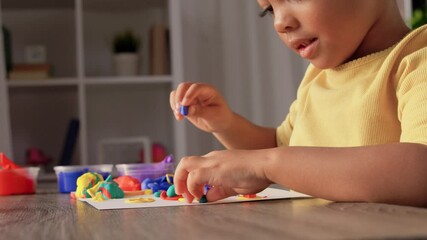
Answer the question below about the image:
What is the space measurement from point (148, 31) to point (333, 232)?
121 inches

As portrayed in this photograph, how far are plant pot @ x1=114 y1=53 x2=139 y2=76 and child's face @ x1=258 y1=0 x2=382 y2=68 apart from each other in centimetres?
229

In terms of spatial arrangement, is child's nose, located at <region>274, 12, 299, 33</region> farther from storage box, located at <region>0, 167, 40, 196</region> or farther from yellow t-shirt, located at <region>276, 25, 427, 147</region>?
storage box, located at <region>0, 167, 40, 196</region>

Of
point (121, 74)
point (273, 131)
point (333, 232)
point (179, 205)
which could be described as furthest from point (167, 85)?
point (333, 232)

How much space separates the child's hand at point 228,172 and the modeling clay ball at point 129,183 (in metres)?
0.34

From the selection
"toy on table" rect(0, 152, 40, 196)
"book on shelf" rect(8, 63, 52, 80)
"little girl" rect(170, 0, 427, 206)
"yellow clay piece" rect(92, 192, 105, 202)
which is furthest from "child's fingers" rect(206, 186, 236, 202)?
"book on shelf" rect(8, 63, 52, 80)

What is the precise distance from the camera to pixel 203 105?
1193mm

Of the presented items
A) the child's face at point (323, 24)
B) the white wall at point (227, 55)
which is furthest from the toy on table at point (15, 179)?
the white wall at point (227, 55)

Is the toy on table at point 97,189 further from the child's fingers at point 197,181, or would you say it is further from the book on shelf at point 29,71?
the book on shelf at point 29,71

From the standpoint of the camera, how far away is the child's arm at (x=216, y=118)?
3.61 feet

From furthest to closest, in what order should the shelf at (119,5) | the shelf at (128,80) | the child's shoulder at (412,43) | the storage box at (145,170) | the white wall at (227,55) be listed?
the white wall at (227,55), the shelf at (119,5), the shelf at (128,80), the storage box at (145,170), the child's shoulder at (412,43)

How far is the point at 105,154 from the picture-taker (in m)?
3.45

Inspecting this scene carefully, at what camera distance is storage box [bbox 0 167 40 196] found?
1.31 meters

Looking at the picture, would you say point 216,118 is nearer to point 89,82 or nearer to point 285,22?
point 285,22

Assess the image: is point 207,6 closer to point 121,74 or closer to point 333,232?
point 121,74
